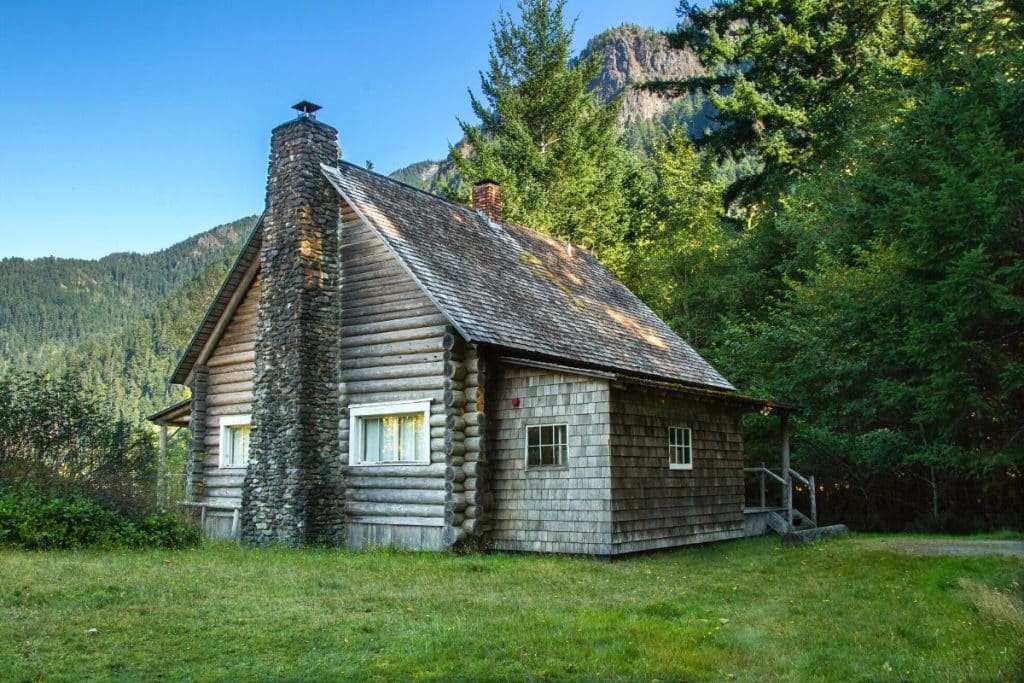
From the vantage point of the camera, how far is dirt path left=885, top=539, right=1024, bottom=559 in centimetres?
1428

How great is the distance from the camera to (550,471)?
15.6 metres

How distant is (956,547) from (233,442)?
15.6 meters

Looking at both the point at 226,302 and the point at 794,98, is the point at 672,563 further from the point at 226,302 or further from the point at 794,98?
the point at 794,98

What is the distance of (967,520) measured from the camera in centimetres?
2122

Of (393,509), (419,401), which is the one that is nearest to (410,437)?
(419,401)

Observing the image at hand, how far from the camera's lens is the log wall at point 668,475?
1532 cm

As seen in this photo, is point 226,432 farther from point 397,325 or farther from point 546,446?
point 546,446

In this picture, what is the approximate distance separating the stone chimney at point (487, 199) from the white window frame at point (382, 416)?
8368 mm

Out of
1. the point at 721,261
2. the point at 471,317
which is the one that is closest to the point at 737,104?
the point at 721,261

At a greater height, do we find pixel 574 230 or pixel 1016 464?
pixel 574 230

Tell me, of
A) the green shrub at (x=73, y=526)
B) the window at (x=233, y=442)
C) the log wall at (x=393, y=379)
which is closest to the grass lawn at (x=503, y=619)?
the green shrub at (x=73, y=526)

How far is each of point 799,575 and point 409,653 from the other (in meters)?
7.64

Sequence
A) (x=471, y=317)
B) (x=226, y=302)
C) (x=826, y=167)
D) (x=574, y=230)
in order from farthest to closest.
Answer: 1. (x=574, y=230)
2. (x=826, y=167)
3. (x=226, y=302)
4. (x=471, y=317)

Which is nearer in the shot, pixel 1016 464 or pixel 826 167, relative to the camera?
pixel 1016 464
